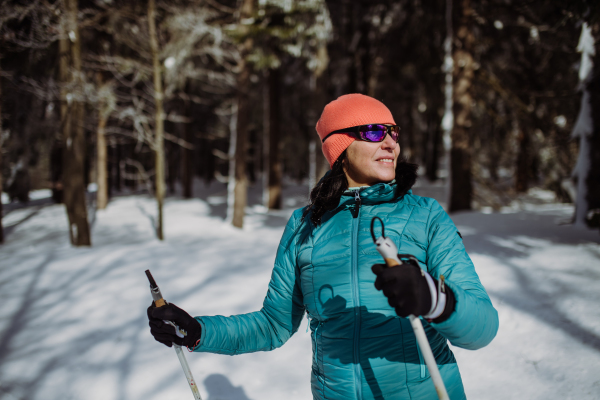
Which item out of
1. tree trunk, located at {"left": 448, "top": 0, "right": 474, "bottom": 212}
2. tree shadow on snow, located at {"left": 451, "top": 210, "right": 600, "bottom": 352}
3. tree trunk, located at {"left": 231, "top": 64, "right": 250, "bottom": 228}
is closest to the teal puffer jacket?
tree shadow on snow, located at {"left": 451, "top": 210, "right": 600, "bottom": 352}

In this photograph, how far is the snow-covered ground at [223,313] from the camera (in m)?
3.62

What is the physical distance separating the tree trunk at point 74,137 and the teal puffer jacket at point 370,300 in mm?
8737

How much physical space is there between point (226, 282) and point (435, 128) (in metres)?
17.7

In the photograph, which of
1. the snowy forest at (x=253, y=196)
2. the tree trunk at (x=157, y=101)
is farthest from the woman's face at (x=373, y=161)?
the tree trunk at (x=157, y=101)

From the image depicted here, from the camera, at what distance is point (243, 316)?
173cm

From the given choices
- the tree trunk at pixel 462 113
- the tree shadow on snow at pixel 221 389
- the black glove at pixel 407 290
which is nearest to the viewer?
the black glove at pixel 407 290

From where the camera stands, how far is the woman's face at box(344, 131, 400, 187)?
1.63 meters

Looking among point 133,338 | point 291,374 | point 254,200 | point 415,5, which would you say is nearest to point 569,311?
point 291,374

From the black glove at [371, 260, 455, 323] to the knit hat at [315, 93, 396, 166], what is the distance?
75 cm

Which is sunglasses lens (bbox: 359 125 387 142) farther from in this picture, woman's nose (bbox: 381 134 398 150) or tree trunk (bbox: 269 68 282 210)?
tree trunk (bbox: 269 68 282 210)

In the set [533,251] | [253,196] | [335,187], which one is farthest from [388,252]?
[253,196]

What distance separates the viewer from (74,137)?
8.99m

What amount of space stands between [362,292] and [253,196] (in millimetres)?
20229

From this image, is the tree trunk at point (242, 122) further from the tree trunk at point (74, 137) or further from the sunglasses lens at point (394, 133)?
the sunglasses lens at point (394, 133)
